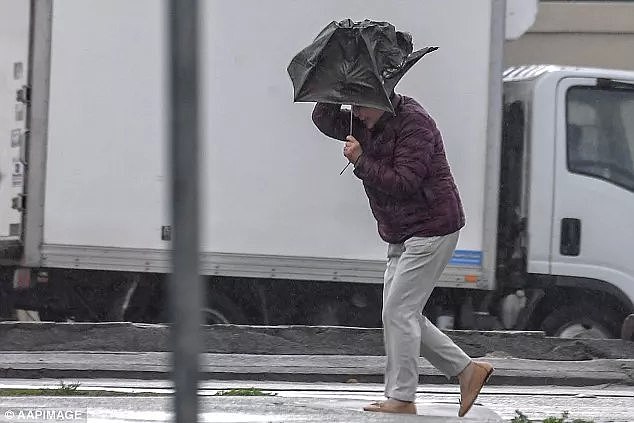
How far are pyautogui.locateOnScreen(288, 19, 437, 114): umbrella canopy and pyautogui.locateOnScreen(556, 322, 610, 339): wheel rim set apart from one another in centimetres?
467

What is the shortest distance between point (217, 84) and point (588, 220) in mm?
3114

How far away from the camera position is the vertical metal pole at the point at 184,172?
2.21 m

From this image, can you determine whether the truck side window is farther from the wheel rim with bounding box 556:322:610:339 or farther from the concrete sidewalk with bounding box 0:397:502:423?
the concrete sidewalk with bounding box 0:397:502:423

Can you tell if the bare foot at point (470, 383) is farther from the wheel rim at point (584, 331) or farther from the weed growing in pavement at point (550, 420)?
the wheel rim at point (584, 331)

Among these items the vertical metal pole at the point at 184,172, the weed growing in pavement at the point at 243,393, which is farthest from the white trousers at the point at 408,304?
the vertical metal pole at the point at 184,172

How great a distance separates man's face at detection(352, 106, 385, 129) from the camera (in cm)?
594

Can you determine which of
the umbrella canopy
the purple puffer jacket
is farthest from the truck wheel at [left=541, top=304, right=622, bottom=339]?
the umbrella canopy

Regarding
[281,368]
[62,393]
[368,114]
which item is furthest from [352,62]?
[281,368]

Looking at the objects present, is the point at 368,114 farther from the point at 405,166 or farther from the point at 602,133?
the point at 602,133

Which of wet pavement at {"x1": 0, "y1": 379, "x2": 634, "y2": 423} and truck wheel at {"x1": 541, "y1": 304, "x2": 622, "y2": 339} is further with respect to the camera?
truck wheel at {"x1": 541, "y1": 304, "x2": 622, "y2": 339}

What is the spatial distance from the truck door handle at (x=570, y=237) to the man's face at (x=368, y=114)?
460cm

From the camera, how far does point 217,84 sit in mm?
9812

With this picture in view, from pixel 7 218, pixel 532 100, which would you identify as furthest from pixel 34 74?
pixel 532 100

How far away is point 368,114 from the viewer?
596 centimetres
